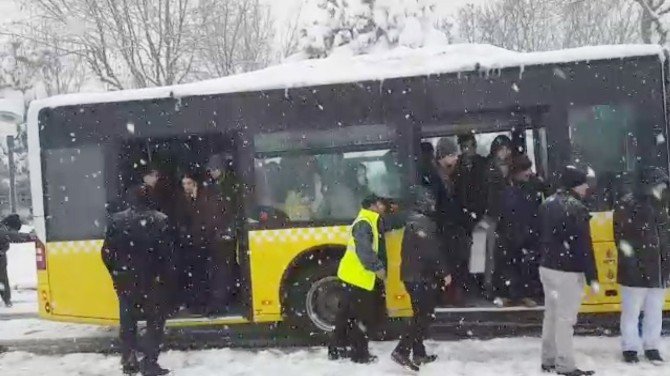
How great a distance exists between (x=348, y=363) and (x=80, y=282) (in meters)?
3.59

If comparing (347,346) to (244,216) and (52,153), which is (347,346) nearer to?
(244,216)

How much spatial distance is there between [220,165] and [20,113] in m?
43.1

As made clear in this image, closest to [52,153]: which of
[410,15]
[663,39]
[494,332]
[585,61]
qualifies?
[494,332]

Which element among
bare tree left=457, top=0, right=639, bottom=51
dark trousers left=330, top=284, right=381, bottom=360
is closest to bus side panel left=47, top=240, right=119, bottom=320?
dark trousers left=330, top=284, right=381, bottom=360

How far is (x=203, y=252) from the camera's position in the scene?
8969mm

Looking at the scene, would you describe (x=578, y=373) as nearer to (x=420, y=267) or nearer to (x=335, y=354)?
(x=420, y=267)

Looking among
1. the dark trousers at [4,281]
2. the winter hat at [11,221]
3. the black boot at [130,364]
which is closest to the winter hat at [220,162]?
the black boot at [130,364]

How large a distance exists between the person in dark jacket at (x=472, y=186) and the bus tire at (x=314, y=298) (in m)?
1.69

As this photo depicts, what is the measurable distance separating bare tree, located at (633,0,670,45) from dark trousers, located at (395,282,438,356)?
19.3m

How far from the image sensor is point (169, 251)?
725 cm

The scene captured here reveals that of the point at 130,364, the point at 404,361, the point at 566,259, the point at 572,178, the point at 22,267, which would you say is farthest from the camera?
the point at 22,267

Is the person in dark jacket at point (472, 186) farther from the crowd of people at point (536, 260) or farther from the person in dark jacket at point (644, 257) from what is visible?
the person in dark jacket at point (644, 257)

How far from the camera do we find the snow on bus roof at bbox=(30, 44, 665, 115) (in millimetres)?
7949

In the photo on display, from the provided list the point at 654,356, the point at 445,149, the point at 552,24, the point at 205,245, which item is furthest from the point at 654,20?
the point at 205,245
